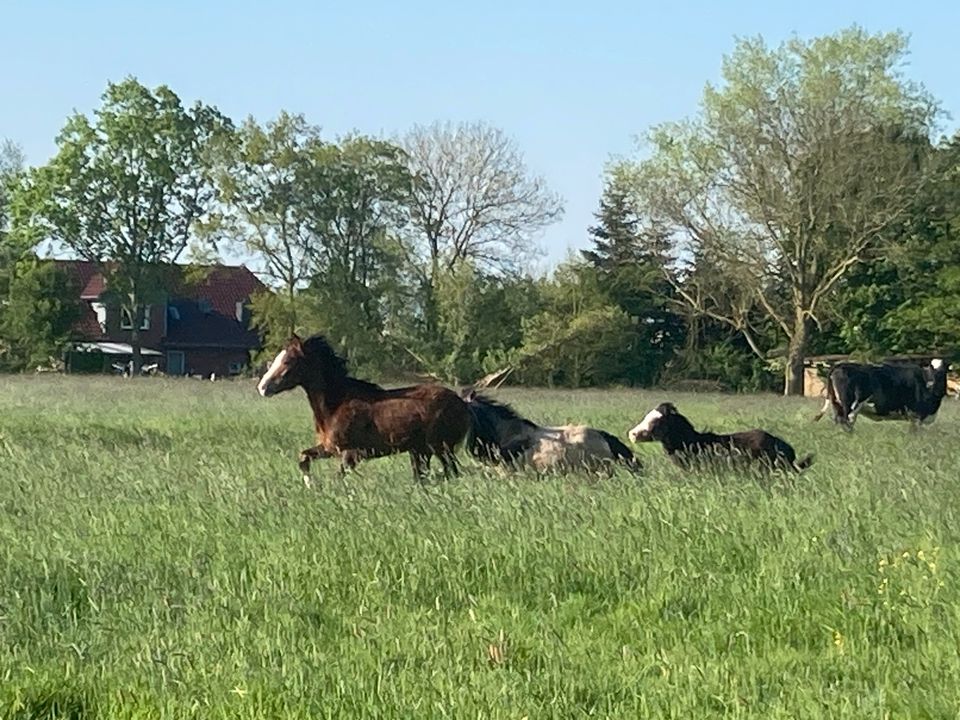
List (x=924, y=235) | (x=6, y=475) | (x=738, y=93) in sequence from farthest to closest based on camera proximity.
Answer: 1. (x=924, y=235)
2. (x=738, y=93)
3. (x=6, y=475)

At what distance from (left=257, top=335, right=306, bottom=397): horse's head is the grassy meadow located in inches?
112

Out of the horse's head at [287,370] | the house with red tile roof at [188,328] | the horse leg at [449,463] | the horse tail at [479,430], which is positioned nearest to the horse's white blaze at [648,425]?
the horse tail at [479,430]

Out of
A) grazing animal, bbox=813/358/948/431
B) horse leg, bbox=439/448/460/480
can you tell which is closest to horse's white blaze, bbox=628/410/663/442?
horse leg, bbox=439/448/460/480

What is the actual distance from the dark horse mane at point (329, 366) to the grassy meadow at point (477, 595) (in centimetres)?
286

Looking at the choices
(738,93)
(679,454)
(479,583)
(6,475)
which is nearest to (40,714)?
(479,583)

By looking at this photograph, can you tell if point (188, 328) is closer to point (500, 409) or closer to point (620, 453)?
point (500, 409)

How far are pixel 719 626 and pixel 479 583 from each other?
1529mm

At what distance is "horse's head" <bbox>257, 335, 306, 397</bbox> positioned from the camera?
1535cm

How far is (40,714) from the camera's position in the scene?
19.7 feet

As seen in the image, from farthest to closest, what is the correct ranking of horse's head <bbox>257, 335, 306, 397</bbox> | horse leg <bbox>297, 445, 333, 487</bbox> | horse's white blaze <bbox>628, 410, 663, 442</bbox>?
horse's head <bbox>257, 335, 306, 397</bbox>, horse's white blaze <bbox>628, 410, 663, 442</bbox>, horse leg <bbox>297, 445, 333, 487</bbox>

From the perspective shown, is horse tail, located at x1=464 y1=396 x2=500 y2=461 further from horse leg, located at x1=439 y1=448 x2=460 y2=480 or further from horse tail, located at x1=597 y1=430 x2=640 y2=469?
horse tail, located at x1=597 y1=430 x2=640 y2=469

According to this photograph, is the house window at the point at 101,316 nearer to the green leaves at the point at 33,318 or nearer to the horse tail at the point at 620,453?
the green leaves at the point at 33,318

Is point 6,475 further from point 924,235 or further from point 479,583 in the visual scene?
point 924,235

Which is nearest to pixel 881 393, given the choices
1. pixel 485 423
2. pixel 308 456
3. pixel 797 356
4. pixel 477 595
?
pixel 485 423
